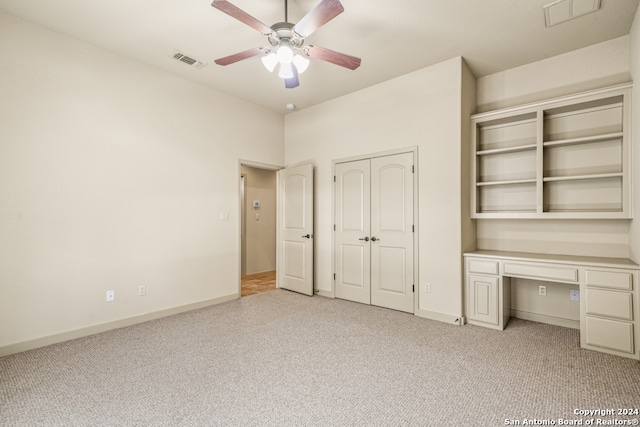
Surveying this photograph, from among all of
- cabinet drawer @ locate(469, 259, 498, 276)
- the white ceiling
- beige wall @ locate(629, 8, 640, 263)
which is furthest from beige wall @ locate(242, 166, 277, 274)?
beige wall @ locate(629, 8, 640, 263)

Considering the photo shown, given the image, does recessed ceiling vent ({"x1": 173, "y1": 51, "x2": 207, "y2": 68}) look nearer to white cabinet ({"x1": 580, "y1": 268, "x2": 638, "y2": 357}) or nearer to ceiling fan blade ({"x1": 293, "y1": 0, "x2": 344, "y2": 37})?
ceiling fan blade ({"x1": 293, "y1": 0, "x2": 344, "y2": 37})

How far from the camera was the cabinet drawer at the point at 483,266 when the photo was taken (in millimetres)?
3357

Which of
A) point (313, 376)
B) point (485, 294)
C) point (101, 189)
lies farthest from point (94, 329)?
point (485, 294)

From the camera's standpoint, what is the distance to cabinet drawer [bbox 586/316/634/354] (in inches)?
104

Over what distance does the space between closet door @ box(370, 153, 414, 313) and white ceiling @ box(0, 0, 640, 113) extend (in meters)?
1.25

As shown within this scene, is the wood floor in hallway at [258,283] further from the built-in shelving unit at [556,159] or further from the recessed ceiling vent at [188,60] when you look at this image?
the built-in shelving unit at [556,159]

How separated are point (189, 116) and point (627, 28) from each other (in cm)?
493

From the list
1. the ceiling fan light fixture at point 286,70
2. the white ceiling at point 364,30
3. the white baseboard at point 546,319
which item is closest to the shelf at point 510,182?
the white ceiling at point 364,30

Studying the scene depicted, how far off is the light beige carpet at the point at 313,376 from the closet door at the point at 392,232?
0.65 m

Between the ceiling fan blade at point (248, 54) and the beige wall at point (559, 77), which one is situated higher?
the beige wall at point (559, 77)

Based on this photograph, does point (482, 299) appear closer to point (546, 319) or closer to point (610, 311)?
point (546, 319)

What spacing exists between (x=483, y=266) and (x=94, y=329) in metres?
4.29

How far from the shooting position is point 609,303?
2.73 metres

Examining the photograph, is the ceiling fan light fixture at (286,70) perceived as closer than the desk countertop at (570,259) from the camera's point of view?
Yes
